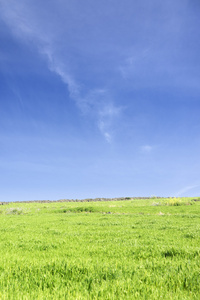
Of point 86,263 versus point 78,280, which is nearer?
point 78,280

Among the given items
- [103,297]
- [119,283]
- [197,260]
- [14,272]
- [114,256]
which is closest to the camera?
[103,297]

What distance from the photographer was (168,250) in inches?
266

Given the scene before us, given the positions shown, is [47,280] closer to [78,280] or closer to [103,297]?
[78,280]

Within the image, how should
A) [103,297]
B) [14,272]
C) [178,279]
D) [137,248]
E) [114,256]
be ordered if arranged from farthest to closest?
[137,248] → [114,256] → [14,272] → [178,279] → [103,297]

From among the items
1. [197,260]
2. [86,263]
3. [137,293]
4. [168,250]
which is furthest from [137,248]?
[137,293]

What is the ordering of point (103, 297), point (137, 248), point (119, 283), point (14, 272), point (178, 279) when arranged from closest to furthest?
1. point (103, 297)
2. point (119, 283)
3. point (178, 279)
4. point (14, 272)
5. point (137, 248)

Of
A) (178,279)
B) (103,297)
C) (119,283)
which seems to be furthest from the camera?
(178,279)

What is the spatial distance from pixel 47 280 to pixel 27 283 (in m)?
0.42

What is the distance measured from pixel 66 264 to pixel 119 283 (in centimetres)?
169

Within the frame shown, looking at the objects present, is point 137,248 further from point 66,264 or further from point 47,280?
point 47,280

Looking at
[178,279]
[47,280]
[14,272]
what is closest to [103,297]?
[47,280]

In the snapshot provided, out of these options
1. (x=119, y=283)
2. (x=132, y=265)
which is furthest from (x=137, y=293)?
(x=132, y=265)

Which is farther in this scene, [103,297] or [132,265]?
[132,265]

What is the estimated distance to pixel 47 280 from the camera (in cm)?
440
